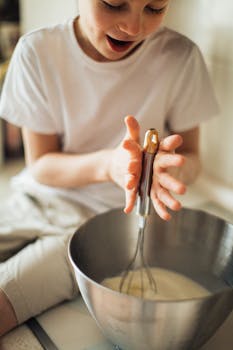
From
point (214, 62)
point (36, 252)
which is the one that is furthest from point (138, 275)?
point (214, 62)

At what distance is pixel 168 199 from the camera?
20.5 inches

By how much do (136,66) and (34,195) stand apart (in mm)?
301

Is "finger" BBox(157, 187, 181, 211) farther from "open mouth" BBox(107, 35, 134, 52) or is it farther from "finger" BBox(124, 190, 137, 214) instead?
"open mouth" BBox(107, 35, 134, 52)

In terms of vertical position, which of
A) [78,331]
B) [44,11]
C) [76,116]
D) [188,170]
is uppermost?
[44,11]

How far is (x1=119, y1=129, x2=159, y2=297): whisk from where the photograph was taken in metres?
0.54

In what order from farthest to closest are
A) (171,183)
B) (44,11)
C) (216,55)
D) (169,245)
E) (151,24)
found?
1. (44,11)
2. (216,55)
3. (169,245)
4. (151,24)
5. (171,183)

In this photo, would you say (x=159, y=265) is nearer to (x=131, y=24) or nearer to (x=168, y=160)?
(x=168, y=160)

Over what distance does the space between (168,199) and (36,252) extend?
0.84 feet

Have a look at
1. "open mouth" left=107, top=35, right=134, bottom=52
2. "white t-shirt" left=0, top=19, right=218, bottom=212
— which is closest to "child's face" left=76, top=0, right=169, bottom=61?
"open mouth" left=107, top=35, right=134, bottom=52

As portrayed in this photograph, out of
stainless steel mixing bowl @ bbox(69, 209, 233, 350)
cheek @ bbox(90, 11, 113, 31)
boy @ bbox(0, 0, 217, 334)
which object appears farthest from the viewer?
boy @ bbox(0, 0, 217, 334)

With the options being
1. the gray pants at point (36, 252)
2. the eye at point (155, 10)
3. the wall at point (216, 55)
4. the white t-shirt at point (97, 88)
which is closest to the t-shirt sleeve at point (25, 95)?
the white t-shirt at point (97, 88)

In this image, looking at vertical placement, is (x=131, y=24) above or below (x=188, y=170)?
above

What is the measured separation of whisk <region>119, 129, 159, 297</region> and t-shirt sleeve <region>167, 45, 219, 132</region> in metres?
0.26

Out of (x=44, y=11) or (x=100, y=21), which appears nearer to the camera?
(x=100, y=21)
